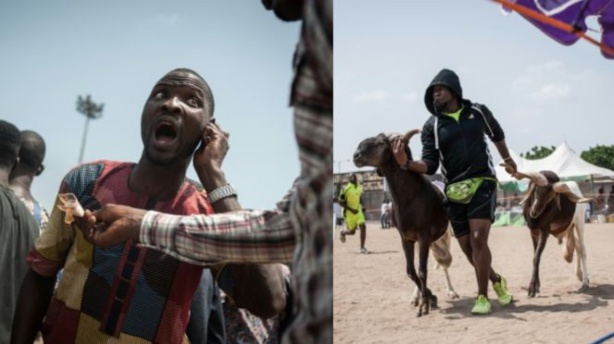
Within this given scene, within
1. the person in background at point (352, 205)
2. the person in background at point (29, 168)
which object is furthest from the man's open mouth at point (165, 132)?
the person in background at point (352, 205)

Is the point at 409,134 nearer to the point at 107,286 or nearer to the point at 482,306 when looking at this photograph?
the point at 482,306

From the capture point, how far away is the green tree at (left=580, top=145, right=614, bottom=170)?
171 feet

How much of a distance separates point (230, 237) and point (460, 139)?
4.82m

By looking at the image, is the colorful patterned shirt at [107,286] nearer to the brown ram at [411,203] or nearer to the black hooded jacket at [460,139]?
the brown ram at [411,203]

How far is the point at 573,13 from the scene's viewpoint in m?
3.81

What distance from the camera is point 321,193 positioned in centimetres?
124

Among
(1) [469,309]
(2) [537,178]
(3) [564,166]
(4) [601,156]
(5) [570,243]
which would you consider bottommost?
(1) [469,309]

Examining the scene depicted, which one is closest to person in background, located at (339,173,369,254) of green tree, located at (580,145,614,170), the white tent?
the white tent

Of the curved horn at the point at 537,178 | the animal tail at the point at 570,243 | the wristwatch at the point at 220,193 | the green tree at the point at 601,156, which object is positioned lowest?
the animal tail at the point at 570,243

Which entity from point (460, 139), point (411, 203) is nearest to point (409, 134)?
point (460, 139)

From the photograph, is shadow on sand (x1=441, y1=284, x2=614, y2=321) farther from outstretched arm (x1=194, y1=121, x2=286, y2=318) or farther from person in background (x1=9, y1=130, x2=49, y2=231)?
outstretched arm (x1=194, y1=121, x2=286, y2=318)

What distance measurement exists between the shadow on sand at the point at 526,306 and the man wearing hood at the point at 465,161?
0.14 metres

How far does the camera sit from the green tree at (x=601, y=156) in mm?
52062

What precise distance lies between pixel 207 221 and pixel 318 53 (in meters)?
0.52
